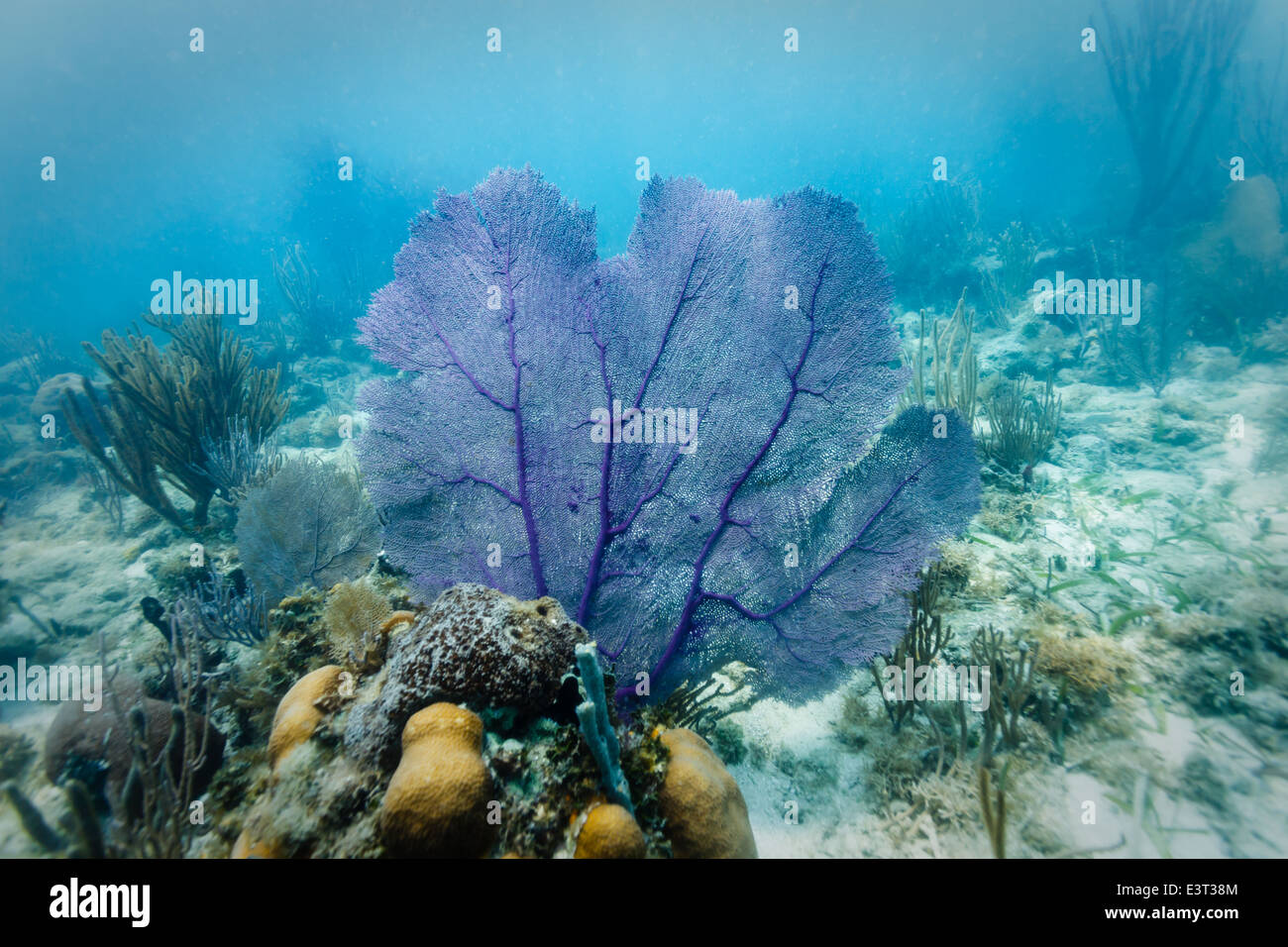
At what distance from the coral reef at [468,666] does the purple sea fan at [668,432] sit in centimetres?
86

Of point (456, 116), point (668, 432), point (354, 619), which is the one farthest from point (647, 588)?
point (456, 116)

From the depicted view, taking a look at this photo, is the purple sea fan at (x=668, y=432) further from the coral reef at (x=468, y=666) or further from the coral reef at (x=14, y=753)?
the coral reef at (x=14, y=753)

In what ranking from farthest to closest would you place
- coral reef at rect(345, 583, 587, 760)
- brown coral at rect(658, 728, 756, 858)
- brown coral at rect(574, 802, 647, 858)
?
brown coral at rect(658, 728, 756, 858) → coral reef at rect(345, 583, 587, 760) → brown coral at rect(574, 802, 647, 858)

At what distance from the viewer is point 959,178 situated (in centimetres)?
1967

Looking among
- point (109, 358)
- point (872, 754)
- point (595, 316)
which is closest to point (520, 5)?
point (109, 358)

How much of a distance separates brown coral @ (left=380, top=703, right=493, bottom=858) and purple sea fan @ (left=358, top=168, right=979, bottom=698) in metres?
1.26

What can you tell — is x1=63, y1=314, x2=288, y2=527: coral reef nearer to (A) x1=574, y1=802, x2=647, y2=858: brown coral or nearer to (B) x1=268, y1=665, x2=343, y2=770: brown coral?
(B) x1=268, y1=665, x2=343, y2=770: brown coral

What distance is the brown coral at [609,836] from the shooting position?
1.64 meters

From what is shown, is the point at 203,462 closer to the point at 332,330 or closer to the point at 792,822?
the point at 792,822

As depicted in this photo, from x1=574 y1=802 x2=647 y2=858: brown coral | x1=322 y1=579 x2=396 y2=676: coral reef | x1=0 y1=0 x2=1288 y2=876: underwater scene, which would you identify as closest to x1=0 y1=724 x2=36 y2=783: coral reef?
x1=0 y1=0 x2=1288 y2=876: underwater scene

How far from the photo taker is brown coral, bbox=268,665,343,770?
2004 mm

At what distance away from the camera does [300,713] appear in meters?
2.08

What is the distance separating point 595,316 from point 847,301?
5.20ft

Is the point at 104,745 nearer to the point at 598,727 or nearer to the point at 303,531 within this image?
the point at 303,531
